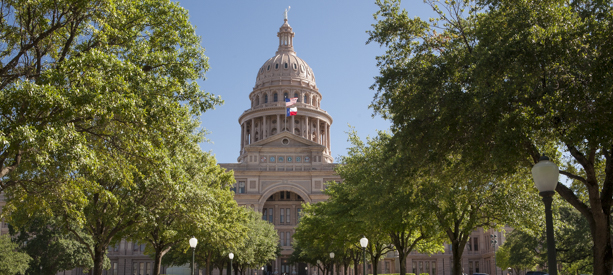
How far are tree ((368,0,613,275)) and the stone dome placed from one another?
104345 millimetres

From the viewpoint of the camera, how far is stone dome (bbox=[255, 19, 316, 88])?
404 ft

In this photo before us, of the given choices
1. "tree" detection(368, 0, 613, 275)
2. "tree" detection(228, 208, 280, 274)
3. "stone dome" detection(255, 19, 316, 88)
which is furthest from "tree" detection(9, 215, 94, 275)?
"stone dome" detection(255, 19, 316, 88)

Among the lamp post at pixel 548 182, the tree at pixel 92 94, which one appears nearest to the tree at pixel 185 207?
the tree at pixel 92 94

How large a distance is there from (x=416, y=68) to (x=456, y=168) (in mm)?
3586

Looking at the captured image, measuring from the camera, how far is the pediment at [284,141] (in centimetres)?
9756

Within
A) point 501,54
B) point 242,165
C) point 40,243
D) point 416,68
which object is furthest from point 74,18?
point 242,165

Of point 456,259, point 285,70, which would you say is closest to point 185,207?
point 456,259

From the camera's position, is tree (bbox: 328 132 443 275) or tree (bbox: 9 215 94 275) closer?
tree (bbox: 328 132 443 275)

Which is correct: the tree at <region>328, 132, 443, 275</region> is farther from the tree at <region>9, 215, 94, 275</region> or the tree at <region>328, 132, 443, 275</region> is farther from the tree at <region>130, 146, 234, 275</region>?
the tree at <region>9, 215, 94, 275</region>

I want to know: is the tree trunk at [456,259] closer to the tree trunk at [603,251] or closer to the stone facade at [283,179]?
the tree trunk at [603,251]

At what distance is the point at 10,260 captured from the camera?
180ft

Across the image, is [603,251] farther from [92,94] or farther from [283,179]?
[283,179]

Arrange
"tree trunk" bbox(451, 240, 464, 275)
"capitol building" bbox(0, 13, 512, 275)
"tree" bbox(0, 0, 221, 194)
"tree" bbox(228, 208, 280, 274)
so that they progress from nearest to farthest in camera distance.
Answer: "tree" bbox(0, 0, 221, 194)
"tree trunk" bbox(451, 240, 464, 275)
"tree" bbox(228, 208, 280, 274)
"capitol building" bbox(0, 13, 512, 275)

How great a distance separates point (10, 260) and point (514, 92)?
54.0m
